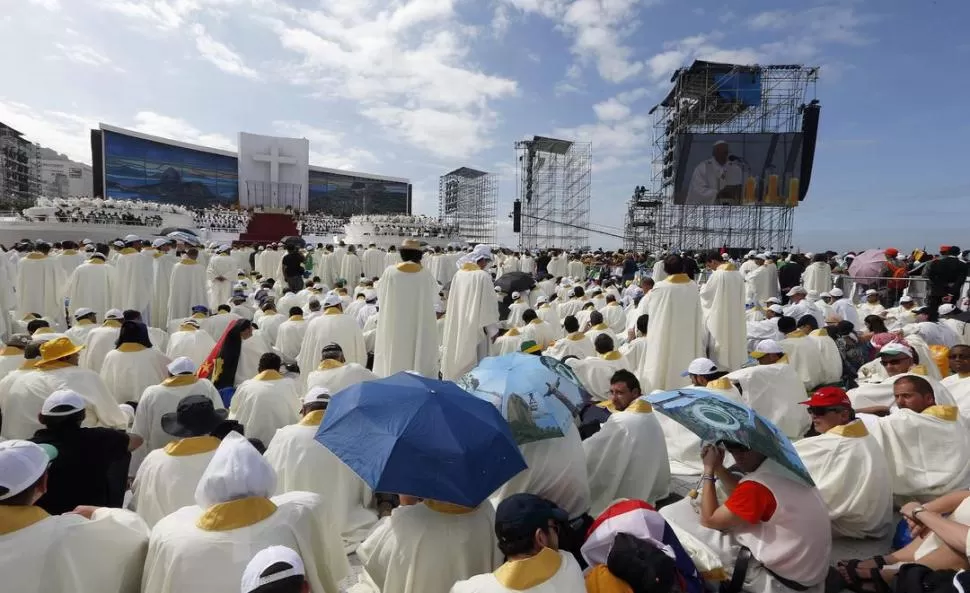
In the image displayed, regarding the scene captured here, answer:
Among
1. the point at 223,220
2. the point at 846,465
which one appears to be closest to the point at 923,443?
the point at 846,465

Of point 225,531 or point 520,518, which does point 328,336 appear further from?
point 520,518

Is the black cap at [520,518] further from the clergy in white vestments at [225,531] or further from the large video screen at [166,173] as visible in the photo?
the large video screen at [166,173]

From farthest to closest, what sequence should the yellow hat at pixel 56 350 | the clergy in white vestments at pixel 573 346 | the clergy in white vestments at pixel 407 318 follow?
1. the clergy in white vestments at pixel 573 346
2. the clergy in white vestments at pixel 407 318
3. the yellow hat at pixel 56 350

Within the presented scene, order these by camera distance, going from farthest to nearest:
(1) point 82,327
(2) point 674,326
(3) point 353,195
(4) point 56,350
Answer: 1. (3) point 353,195
2. (1) point 82,327
3. (2) point 674,326
4. (4) point 56,350

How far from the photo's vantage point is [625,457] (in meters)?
3.41

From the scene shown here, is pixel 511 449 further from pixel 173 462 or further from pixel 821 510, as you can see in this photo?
pixel 173 462

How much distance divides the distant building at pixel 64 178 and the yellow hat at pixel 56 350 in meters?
65.0

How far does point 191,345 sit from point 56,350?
2084mm

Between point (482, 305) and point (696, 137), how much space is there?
20393mm

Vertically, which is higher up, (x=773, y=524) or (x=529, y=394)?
(x=529, y=394)

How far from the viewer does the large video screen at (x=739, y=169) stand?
73.8 feet

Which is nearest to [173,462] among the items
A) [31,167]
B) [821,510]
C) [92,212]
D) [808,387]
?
[821,510]

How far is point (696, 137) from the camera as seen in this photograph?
2294cm

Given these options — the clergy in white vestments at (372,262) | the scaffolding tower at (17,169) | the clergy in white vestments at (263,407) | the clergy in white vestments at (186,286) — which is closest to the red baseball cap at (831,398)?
the clergy in white vestments at (263,407)
